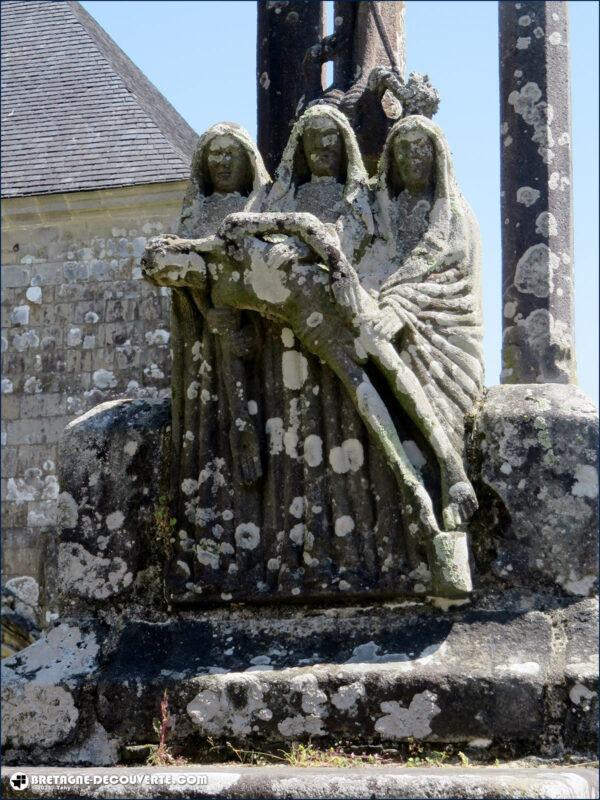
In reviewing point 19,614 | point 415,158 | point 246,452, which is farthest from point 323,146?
point 19,614

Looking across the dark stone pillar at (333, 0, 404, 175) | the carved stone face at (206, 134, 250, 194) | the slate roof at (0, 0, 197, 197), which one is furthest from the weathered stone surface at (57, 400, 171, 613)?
the slate roof at (0, 0, 197, 197)

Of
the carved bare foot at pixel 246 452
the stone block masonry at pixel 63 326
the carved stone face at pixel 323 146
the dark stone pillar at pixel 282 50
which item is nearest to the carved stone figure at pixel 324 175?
the carved stone face at pixel 323 146

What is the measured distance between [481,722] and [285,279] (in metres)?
1.91

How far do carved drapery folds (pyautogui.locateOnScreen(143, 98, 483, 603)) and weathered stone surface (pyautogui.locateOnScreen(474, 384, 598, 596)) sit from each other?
168 mm

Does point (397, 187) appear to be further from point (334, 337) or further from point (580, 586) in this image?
point (580, 586)

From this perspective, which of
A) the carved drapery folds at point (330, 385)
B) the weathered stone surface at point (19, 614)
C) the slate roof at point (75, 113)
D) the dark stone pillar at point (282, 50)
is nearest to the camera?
the carved drapery folds at point (330, 385)

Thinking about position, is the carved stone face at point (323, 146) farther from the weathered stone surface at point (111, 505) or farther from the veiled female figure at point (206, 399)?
the weathered stone surface at point (111, 505)

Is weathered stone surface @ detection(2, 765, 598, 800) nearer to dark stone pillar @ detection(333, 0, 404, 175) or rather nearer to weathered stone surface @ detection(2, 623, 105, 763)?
weathered stone surface @ detection(2, 623, 105, 763)

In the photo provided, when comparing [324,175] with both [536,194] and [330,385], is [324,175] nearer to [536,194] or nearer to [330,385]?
[330,385]

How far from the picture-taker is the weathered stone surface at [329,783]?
18.1 feet

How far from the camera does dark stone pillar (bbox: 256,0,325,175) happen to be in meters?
9.48

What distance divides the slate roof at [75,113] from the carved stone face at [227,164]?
10346 mm

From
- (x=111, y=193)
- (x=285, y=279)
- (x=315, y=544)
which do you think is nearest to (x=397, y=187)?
(x=285, y=279)

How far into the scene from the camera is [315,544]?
6625mm
